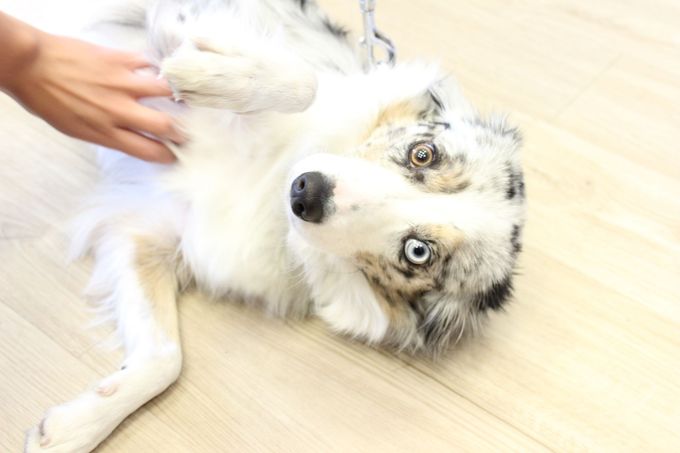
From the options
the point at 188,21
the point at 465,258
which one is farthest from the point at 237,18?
the point at 465,258

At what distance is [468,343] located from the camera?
A: 173 centimetres

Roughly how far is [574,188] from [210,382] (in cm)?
121

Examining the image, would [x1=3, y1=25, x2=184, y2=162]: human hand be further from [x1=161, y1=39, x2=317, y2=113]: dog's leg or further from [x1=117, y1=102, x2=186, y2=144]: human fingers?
[x1=161, y1=39, x2=317, y2=113]: dog's leg

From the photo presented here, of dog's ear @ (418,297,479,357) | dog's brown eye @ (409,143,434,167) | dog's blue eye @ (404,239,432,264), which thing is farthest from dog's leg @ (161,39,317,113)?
dog's ear @ (418,297,479,357)

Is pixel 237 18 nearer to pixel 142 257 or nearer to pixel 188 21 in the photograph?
pixel 188 21

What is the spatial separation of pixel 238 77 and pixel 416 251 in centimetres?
54

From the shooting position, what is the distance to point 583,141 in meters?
2.10

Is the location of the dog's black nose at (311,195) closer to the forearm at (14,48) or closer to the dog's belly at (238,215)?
the dog's belly at (238,215)

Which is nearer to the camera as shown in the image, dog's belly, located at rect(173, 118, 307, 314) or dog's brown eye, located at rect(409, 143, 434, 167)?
dog's brown eye, located at rect(409, 143, 434, 167)

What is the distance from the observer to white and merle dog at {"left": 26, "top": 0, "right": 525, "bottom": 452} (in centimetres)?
141

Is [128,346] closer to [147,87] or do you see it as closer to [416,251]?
[147,87]

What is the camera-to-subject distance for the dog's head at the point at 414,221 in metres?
1.38

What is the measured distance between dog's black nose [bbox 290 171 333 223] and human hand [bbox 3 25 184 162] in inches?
17.5

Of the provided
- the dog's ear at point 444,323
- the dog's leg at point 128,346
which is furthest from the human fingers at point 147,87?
the dog's ear at point 444,323
